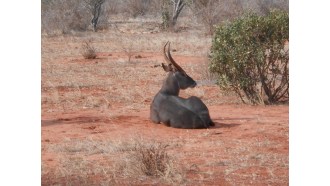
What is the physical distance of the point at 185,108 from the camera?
7383 mm

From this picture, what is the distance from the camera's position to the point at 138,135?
6.86 metres

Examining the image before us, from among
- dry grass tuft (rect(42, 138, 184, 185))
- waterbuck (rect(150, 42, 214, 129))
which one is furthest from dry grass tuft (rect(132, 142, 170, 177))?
waterbuck (rect(150, 42, 214, 129))

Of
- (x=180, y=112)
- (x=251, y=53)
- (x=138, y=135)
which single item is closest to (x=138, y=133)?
(x=138, y=135)

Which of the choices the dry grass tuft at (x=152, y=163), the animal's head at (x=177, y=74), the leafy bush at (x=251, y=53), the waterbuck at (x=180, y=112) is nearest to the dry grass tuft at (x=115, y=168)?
the dry grass tuft at (x=152, y=163)

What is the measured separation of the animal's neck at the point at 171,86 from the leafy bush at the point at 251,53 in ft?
3.82

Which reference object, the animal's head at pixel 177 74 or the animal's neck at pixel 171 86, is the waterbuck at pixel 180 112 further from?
the animal's head at pixel 177 74

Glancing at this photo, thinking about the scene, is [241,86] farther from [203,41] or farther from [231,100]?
[203,41]

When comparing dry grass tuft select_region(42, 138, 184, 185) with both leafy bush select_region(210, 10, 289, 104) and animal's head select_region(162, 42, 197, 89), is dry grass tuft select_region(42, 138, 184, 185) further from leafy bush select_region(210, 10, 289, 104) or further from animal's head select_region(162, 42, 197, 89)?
leafy bush select_region(210, 10, 289, 104)

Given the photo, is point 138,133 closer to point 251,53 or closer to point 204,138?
point 204,138

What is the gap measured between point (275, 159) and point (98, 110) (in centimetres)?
373

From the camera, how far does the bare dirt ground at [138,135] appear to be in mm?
5191

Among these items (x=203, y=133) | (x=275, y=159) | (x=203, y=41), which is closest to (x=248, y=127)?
(x=203, y=133)

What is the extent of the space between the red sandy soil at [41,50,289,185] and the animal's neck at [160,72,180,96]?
48 centimetres

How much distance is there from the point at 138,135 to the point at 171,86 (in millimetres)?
1549
